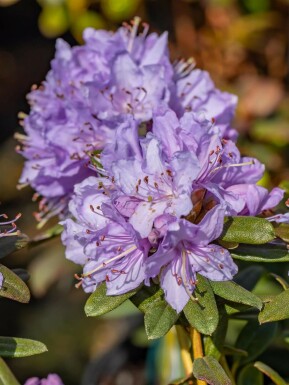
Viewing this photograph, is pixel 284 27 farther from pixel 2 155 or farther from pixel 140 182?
pixel 140 182

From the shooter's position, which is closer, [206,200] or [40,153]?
[206,200]

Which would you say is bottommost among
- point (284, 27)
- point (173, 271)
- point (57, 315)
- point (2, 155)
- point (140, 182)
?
point (57, 315)

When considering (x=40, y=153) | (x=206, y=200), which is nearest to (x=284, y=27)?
(x=40, y=153)

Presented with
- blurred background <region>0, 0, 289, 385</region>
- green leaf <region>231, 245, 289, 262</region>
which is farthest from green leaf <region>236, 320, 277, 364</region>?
blurred background <region>0, 0, 289, 385</region>

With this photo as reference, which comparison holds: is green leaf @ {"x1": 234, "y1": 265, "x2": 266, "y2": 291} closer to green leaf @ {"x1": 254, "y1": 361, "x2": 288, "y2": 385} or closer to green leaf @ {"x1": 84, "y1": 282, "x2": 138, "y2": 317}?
green leaf @ {"x1": 254, "y1": 361, "x2": 288, "y2": 385}

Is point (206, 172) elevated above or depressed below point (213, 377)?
above

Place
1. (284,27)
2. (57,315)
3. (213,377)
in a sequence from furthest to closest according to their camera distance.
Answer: (57,315), (284,27), (213,377)
